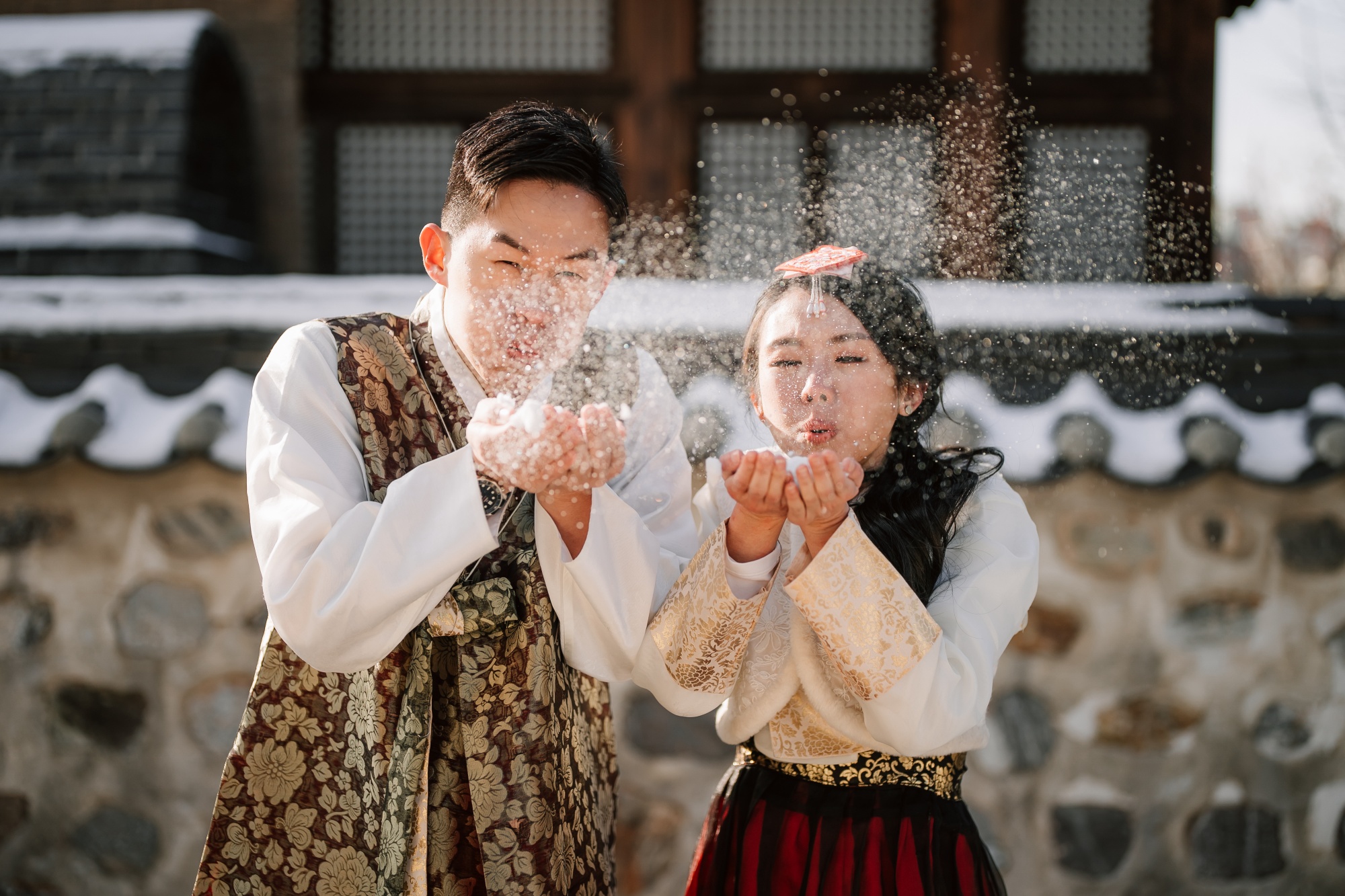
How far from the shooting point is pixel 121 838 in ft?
11.5

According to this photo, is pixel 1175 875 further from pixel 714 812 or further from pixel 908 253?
pixel 908 253

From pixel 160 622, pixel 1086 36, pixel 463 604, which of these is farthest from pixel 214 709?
pixel 1086 36

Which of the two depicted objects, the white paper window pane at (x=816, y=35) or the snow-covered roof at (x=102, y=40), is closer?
the snow-covered roof at (x=102, y=40)

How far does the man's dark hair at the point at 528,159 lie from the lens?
1900mm

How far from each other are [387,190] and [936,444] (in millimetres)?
3246

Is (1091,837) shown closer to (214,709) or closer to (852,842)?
(852,842)

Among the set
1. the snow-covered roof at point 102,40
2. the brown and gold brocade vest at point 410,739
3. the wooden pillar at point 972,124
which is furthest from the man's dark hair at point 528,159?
the snow-covered roof at point 102,40

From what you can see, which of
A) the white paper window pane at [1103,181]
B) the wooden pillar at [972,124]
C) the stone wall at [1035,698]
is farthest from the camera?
the wooden pillar at [972,124]

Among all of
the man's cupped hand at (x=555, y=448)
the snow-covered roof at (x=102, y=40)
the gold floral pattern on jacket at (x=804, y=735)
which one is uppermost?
the snow-covered roof at (x=102, y=40)

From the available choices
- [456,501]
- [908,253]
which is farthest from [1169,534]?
[456,501]

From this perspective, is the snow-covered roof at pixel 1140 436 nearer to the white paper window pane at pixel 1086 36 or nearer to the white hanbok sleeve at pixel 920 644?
the white hanbok sleeve at pixel 920 644

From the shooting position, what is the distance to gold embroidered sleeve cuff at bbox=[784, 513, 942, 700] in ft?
5.61

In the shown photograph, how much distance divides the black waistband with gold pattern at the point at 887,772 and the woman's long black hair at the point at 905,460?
0.34 m

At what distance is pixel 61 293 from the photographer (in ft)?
13.2
